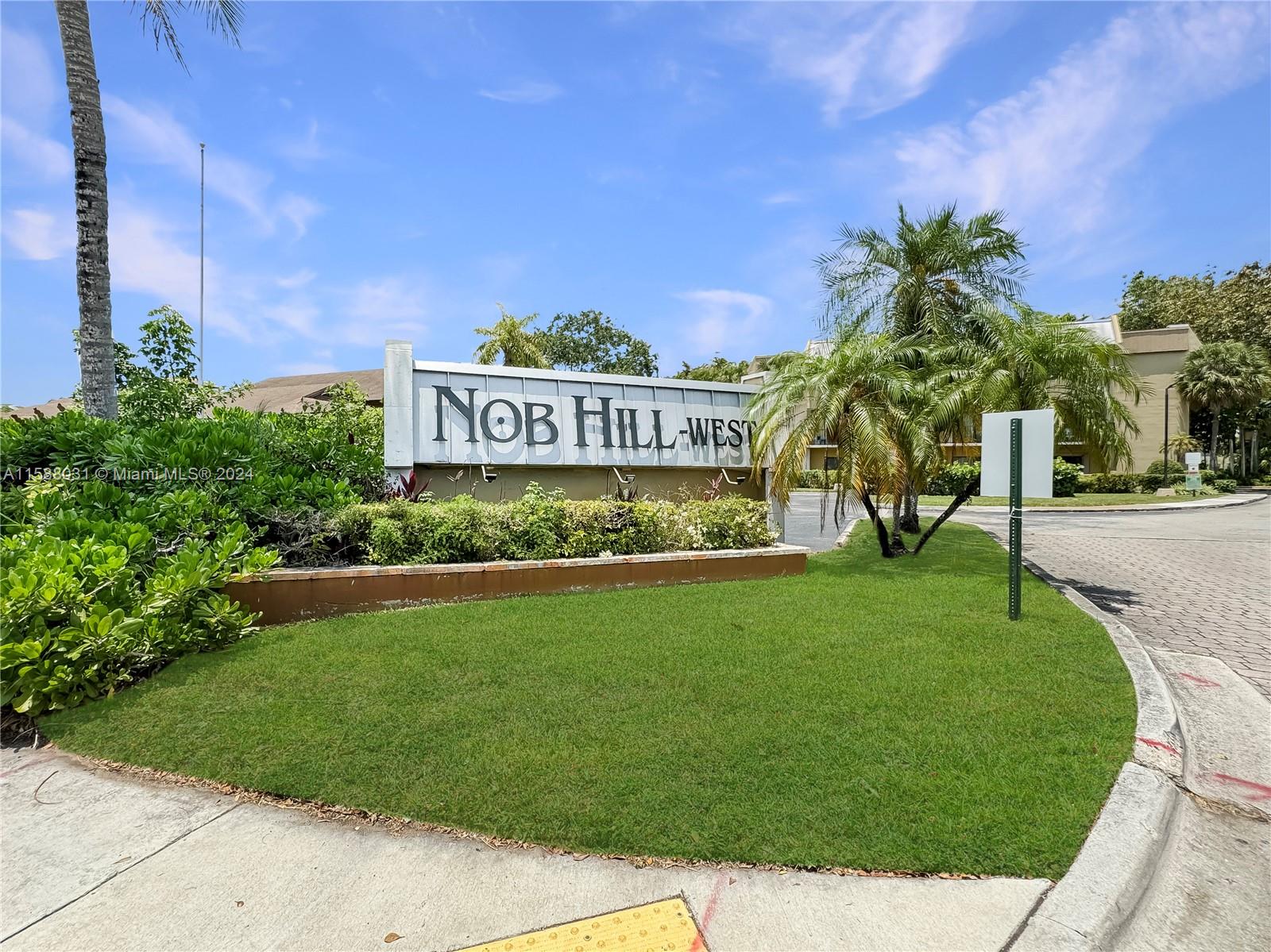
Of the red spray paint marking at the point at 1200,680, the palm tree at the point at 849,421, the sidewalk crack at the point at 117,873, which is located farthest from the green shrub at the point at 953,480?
the sidewalk crack at the point at 117,873

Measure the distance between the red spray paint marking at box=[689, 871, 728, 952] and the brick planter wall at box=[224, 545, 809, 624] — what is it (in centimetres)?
499

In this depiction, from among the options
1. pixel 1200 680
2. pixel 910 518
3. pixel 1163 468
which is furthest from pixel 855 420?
pixel 1163 468

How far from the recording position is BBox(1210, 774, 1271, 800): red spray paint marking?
11.4ft

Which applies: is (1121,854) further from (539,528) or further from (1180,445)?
(1180,445)

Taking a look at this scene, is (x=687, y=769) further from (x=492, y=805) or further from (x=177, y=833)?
(x=177, y=833)

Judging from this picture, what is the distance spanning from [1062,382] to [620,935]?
1035 centimetres

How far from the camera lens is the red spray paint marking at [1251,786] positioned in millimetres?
3465

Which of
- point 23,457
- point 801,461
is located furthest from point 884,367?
point 23,457

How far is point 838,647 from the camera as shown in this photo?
5582mm

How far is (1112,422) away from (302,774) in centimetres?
1120

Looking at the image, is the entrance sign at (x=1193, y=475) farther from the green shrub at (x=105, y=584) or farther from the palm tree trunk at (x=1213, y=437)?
the green shrub at (x=105, y=584)

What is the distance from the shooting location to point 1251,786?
358 cm

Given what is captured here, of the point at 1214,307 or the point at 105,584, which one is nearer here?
the point at 105,584

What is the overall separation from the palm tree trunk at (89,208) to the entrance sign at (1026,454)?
10048mm
